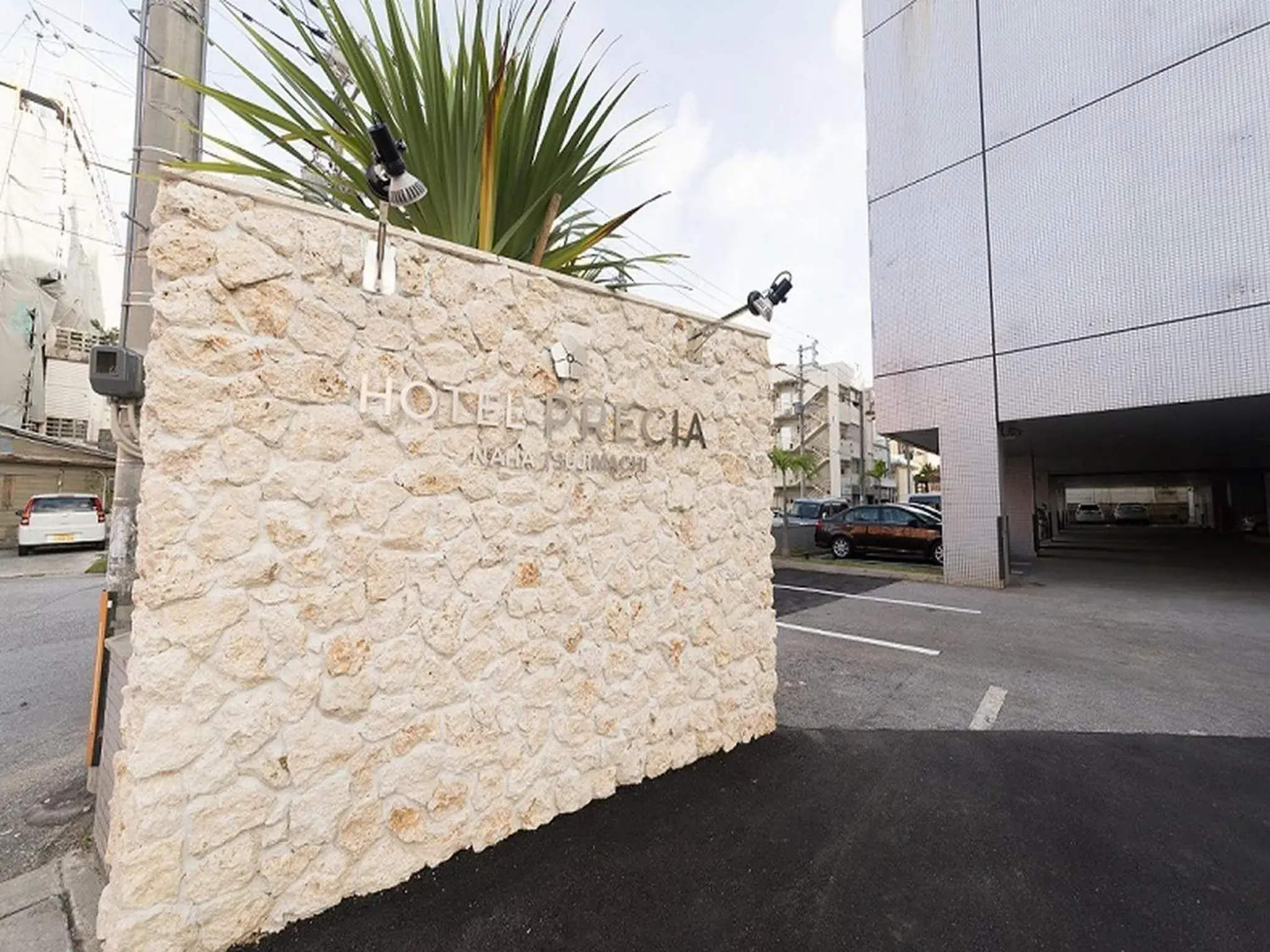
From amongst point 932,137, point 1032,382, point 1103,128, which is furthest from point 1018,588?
point 932,137

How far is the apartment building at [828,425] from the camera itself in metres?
37.0

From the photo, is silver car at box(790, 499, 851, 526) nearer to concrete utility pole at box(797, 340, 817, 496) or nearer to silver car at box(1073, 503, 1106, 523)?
concrete utility pole at box(797, 340, 817, 496)

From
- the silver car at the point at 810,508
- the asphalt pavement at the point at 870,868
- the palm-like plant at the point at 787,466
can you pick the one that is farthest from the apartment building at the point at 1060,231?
the asphalt pavement at the point at 870,868

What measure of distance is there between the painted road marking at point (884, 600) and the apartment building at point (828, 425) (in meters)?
27.1

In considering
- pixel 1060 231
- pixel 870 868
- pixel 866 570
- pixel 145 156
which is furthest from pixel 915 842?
pixel 1060 231

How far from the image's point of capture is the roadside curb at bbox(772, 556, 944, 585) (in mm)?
10188

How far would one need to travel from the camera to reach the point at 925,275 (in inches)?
402

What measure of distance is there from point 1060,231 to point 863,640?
25.7 feet

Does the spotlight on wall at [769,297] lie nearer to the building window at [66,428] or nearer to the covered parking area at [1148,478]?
the covered parking area at [1148,478]

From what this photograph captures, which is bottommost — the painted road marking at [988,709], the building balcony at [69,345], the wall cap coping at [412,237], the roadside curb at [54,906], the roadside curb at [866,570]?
the painted road marking at [988,709]

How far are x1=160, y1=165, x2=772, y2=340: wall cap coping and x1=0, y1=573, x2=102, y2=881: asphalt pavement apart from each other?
2.82 meters

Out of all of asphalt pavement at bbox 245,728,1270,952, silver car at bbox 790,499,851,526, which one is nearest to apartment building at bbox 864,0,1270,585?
silver car at bbox 790,499,851,526

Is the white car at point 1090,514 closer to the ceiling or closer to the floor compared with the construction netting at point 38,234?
closer to the floor

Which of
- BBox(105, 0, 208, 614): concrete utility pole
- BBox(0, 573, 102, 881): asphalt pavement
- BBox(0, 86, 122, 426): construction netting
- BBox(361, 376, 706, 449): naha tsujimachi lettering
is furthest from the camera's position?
BBox(0, 86, 122, 426): construction netting
